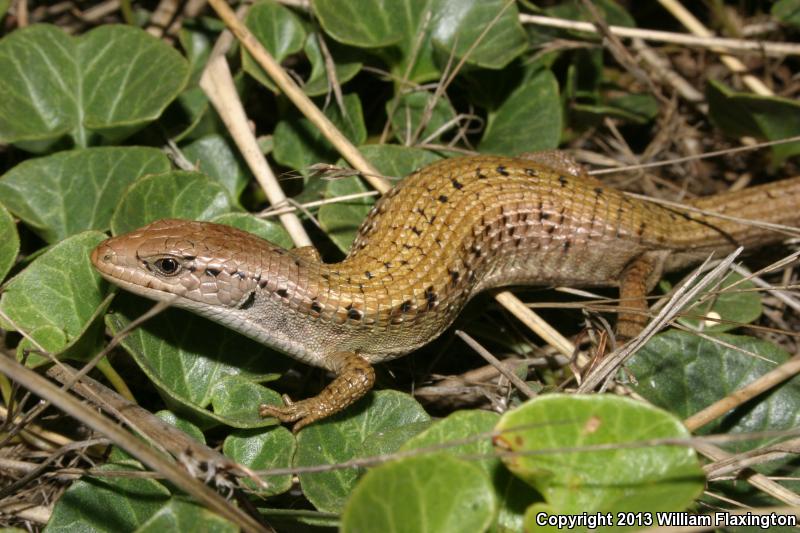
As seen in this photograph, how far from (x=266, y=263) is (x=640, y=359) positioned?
1588 mm

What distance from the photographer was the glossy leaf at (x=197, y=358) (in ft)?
9.27

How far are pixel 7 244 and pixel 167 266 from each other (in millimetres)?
661

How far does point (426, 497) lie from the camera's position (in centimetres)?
→ 208

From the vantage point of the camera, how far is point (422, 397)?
3564 mm

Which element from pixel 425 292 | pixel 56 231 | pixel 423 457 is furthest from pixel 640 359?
pixel 56 231

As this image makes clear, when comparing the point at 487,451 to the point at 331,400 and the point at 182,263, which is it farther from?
the point at 182,263

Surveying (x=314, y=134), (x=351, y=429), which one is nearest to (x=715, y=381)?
(x=351, y=429)

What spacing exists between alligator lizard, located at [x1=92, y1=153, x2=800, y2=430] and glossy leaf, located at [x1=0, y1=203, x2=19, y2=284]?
39 cm

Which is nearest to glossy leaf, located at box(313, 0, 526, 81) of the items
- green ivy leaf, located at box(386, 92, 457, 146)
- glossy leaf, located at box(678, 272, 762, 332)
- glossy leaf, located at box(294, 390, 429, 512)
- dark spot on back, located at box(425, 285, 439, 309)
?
green ivy leaf, located at box(386, 92, 457, 146)

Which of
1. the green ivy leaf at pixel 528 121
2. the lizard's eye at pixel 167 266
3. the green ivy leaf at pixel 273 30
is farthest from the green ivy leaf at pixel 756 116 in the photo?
the lizard's eye at pixel 167 266

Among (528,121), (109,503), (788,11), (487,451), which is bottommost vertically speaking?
(109,503)

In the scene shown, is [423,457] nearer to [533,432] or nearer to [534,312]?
[533,432]

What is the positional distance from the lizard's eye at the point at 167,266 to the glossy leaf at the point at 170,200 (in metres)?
0.29

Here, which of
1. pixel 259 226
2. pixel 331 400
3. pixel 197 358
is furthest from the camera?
pixel 259 226
